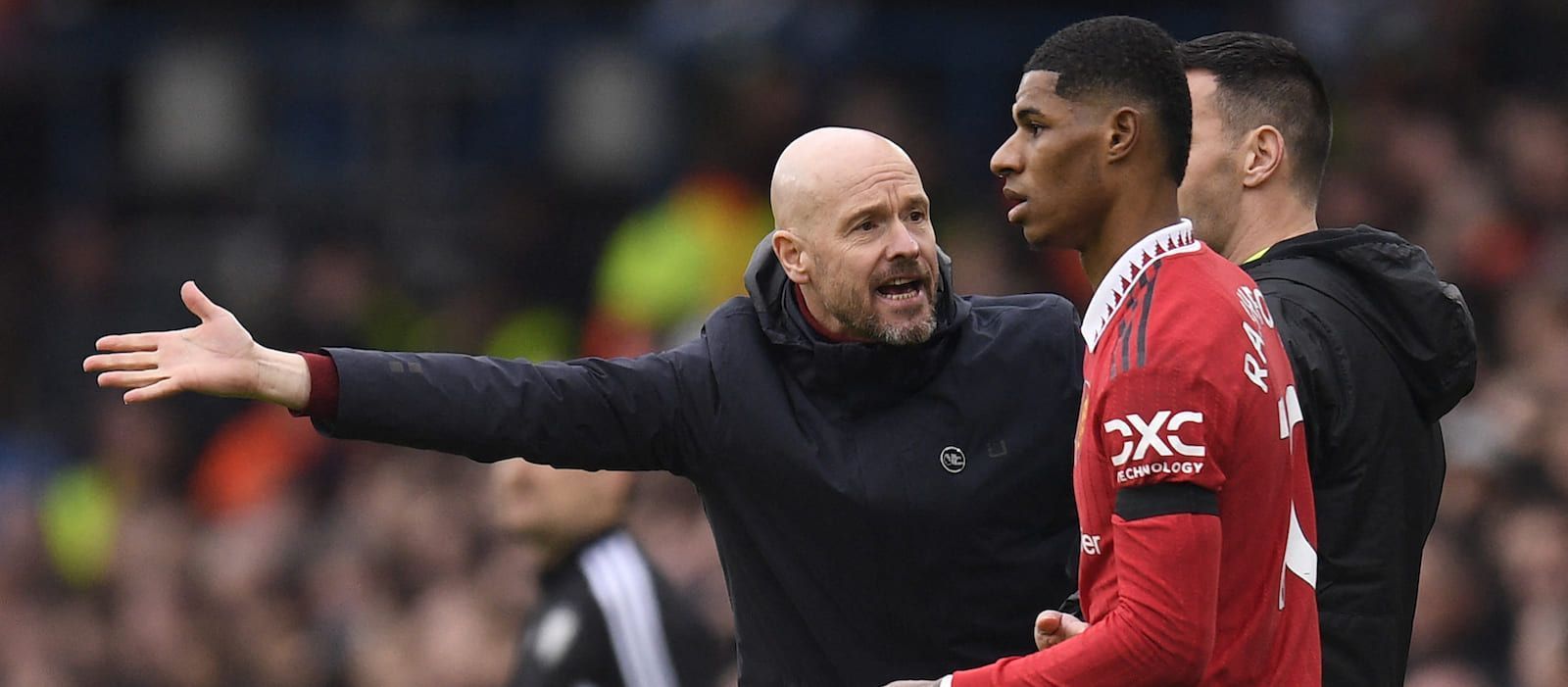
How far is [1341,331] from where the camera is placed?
12.4 feet

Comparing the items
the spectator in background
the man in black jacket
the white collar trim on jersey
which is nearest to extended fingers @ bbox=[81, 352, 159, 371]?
the white collar trim on jersey

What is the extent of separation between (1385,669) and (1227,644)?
595mm

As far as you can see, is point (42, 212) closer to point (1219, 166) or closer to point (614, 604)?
point (614, 604)

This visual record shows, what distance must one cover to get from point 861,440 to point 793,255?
39 cm

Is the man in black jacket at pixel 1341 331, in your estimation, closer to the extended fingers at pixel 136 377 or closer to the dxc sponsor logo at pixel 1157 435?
the dxc sponsor logo at pixel 1157 435

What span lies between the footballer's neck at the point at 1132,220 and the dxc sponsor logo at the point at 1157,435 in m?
0.33

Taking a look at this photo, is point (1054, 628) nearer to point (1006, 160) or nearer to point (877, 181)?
point (1006, 160)

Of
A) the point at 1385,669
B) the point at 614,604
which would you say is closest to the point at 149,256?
the point at 614,604

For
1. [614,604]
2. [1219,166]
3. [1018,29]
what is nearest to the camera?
[1219,166]

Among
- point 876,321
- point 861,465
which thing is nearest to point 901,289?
point 876,321

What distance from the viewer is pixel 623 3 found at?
1388 cm

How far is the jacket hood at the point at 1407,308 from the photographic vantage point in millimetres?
3854

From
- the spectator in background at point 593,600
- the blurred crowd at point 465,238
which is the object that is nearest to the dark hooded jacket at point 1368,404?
the spectator in background at point 593,600

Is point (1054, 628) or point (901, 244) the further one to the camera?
point (901, 244)
